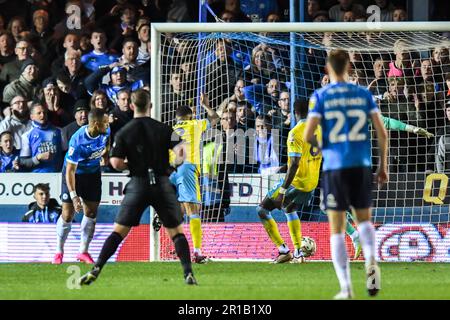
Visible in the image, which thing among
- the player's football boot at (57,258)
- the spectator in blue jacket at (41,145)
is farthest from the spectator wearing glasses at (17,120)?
the player's football boot at (57,258)

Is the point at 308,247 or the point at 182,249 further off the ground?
Answer: the point at 182,249

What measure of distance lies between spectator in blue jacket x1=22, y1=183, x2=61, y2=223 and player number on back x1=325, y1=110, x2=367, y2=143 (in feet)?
26.4

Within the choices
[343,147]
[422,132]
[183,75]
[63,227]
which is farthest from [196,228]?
[343,147]

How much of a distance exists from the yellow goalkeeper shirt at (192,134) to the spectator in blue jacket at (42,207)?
256 centimetres

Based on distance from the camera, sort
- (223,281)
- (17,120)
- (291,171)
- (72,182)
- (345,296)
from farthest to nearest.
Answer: (17,120) → (72,182) → (291,171) → (223,281) → (345,296)

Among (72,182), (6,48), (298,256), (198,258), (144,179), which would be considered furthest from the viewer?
(6,48)

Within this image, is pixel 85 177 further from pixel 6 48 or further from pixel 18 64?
pixel 6 48

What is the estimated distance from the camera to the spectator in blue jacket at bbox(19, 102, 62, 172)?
18.2m

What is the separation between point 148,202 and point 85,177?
13.8 feet

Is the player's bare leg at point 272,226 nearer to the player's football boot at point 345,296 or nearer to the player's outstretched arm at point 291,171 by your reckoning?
the player's outstretched arm at point 291,171

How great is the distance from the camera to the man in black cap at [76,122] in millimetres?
18266

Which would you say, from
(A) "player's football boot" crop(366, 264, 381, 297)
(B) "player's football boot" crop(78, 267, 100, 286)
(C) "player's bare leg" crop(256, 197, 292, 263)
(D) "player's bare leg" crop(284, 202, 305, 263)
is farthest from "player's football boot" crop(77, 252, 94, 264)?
(A) "player's football boot" crop(366, 264, 381, 297)

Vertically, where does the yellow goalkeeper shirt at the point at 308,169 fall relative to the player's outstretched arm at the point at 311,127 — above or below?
below

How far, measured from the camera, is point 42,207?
17.2 meters
